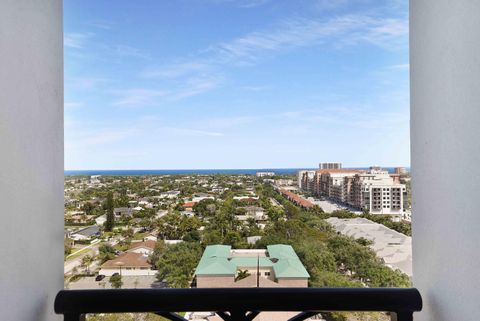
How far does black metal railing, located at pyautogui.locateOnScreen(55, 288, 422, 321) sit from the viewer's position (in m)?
1.04

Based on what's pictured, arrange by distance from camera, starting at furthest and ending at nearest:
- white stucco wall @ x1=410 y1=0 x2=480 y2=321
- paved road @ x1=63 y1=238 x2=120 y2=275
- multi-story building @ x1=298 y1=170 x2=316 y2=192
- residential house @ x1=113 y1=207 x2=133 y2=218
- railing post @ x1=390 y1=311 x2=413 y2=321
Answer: multi-story building @ x1=298 y1=170 x2=316 y2=192
residential house @ x1=113 y1=207 x2=133 y2=218
paved road @ x1=63 y1=238 x2=120 y2=275
railing post @ x1=390 y1=311 x2=413 y2=321
white stucco wall @ x1=410 y1=0 x2=480 y2=321

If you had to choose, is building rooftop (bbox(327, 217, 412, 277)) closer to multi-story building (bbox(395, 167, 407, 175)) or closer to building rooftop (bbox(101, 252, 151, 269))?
multi-story building (bbox(395, 167, 407, 175))

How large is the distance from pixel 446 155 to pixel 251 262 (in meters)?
0.77

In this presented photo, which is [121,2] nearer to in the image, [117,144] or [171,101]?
[171,101]

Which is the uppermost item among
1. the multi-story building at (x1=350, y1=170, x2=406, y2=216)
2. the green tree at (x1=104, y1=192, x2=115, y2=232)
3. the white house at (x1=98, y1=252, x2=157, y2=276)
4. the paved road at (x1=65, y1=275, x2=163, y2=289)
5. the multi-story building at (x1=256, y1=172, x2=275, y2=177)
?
the multi-story building at (x1=256, y1=172, x2=275, y2=177)

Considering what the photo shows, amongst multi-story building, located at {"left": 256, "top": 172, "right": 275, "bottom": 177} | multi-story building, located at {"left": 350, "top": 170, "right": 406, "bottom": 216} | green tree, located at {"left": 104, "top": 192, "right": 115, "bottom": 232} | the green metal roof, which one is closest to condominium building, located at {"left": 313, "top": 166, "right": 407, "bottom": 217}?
multi-story building, located at {"left": 350, "top": 170, "right": 406, "bottom": 216}

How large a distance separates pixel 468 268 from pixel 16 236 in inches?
46.6

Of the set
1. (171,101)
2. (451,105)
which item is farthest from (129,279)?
(451,105)

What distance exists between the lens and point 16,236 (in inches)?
35.1

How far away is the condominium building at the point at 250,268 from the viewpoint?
1226 millimetres

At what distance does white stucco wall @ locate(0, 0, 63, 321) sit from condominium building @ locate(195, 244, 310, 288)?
20.2 inches

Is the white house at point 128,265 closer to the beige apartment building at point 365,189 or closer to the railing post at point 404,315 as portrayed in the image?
the beige apartment building at point 365,189

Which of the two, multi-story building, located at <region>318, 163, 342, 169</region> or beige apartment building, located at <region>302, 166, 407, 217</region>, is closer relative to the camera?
beige apartment building, located at <region>302, 166, 407, 217</region>

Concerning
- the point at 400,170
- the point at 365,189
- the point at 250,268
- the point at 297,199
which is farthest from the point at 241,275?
the point at 400,170
